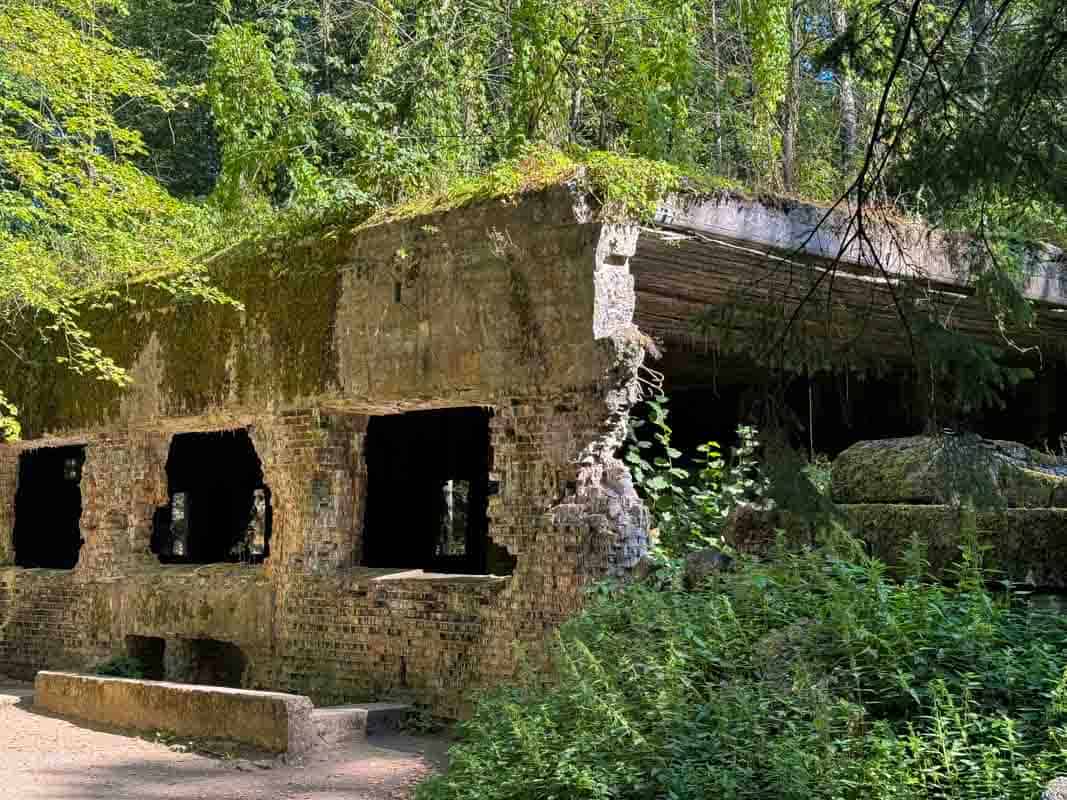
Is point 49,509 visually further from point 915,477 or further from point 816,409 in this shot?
point 915,477

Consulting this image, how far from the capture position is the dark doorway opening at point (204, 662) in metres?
13.6

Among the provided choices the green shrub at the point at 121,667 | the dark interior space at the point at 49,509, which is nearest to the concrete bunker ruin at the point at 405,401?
the green shrub at the point at 121,667

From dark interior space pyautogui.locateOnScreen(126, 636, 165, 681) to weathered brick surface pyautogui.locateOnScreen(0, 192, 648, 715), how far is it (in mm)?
128

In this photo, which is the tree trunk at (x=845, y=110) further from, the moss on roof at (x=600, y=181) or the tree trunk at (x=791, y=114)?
the moss on roof at (x=600, y=181)

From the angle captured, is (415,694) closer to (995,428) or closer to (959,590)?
(959,590)

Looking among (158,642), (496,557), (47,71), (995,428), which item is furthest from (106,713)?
(995,428)

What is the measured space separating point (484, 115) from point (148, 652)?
23.6 feet

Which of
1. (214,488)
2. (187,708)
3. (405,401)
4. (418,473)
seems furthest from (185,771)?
(214,488)

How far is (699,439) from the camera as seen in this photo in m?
18.9

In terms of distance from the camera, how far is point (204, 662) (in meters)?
13.8

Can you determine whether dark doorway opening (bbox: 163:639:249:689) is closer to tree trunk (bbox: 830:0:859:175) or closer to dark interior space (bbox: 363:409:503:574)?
dark interior space (bbox: 363:409:503:574)

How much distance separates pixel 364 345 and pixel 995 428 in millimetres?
9912

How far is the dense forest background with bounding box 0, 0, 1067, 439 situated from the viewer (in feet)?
22.7

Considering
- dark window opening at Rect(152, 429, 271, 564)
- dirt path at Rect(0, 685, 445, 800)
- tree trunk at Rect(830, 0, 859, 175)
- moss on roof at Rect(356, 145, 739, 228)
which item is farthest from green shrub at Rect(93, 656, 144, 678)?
tree trunk at Rect(830, 0, 859, 175)
